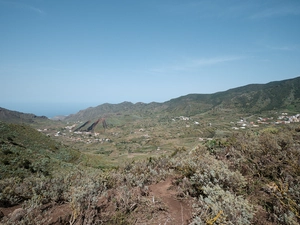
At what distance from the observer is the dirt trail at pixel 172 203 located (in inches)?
163

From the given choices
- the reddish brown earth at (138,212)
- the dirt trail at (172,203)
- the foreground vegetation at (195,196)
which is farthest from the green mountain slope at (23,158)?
the dirt trail at (172,203)

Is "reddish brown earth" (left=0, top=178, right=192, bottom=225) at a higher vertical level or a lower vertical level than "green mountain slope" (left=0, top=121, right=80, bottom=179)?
higher

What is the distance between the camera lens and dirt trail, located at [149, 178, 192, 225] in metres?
4.14

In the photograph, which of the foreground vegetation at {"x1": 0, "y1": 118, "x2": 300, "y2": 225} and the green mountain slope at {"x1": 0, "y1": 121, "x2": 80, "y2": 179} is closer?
the foreground vegetation at {"x1": 0, "y1": 118, "x2": 300, "y2": 225}

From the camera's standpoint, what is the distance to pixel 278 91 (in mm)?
151750

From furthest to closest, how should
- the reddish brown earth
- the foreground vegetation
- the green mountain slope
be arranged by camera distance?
the green mountain slope → the reddish brown earth → the foreground vegetation

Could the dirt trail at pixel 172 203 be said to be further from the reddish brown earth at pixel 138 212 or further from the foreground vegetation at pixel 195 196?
the foreground vegetation at pixel 195 196

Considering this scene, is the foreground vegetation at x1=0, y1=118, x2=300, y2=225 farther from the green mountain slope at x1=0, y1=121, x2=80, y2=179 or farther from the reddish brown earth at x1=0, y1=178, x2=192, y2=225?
the green mountain slope at x1=0, y1=121, x2=80, y2=179

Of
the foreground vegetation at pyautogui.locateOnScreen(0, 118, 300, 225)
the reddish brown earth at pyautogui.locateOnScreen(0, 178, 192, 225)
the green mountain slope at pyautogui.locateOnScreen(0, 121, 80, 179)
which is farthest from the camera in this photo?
the green mountain slope at pyautogui.locateOnScreen(0, 121, 80, 179)

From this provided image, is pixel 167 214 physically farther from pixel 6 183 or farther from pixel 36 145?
pixel 36 145

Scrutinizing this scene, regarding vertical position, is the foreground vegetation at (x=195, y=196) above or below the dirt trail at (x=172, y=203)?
above

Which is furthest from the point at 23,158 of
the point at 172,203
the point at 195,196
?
the point at 195,196

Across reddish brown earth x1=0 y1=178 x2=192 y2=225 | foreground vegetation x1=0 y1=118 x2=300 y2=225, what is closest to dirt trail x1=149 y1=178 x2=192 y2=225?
reddish brown earth x1=0 y1=178 x2=192 y2=225

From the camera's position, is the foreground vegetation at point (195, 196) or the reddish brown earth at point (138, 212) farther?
the reddish brown earth at point (138, 212)
